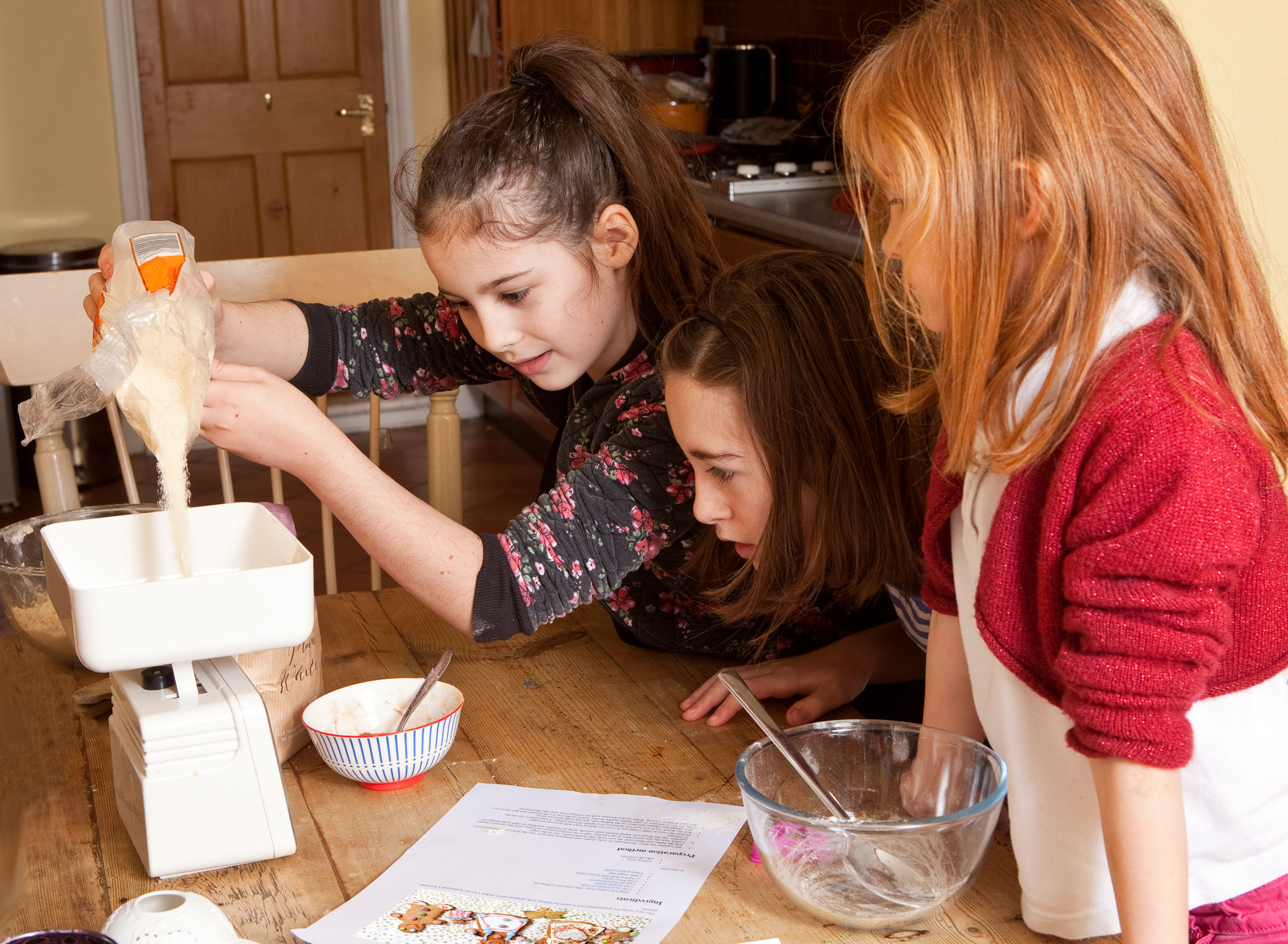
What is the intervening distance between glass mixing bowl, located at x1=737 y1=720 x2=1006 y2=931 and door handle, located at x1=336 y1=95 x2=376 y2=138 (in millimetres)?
4022

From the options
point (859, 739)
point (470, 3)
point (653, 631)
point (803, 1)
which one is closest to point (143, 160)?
point (470, 3)

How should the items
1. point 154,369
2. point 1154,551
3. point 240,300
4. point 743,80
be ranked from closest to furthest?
point 1154,551 → point 154,369 → point 240,300 → point 743,80

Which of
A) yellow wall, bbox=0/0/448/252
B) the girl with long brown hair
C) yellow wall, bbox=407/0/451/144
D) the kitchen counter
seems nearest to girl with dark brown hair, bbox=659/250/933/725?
the girl with long brown hair

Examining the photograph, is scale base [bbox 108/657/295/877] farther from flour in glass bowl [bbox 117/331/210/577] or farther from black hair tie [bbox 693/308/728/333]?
black hair tie [bbox 693/308/728/333]

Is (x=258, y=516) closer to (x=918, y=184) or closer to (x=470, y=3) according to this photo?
(x=918, y=184)

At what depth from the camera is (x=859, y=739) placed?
2.97 ft

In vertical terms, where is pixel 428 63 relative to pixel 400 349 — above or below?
above

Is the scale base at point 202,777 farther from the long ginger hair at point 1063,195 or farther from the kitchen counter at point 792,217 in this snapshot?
the kitchen counter at point 792,217

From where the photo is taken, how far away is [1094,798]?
31.0 inches

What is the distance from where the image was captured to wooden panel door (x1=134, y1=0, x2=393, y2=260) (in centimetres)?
423

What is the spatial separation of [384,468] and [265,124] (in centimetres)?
135

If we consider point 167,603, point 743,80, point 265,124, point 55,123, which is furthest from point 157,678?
point 265,124

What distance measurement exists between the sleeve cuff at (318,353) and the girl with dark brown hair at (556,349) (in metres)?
0.06

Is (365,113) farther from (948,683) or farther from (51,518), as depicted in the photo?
(948,683)
